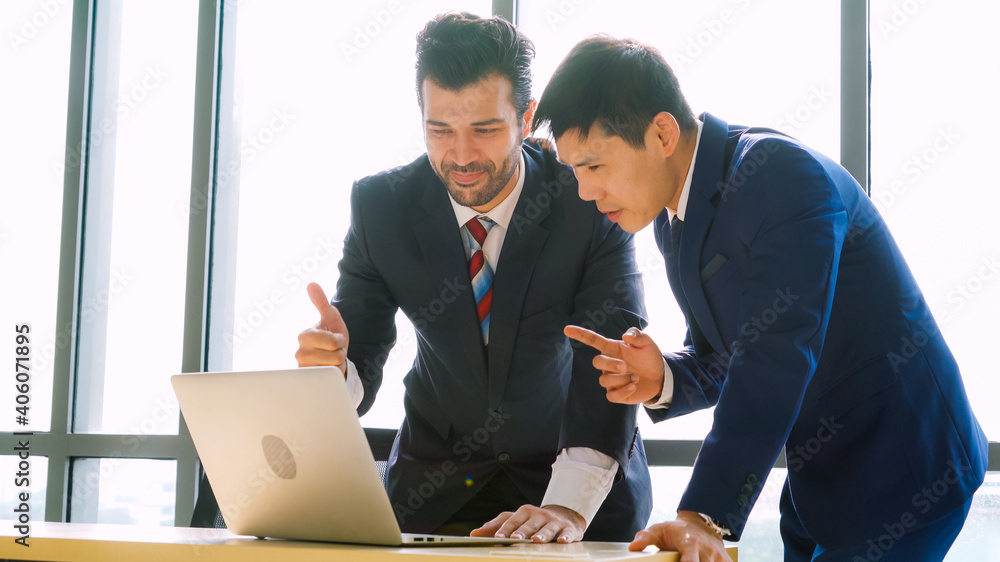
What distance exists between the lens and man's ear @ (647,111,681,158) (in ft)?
4.90

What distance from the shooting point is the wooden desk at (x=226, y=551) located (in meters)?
0.91

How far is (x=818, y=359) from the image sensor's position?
4.02ft

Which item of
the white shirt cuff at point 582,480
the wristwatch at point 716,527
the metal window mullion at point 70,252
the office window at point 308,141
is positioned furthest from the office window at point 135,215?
the wristwatch at point 716,527

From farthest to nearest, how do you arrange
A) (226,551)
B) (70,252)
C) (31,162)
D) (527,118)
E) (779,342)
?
(31,162)
(70,252)
(527,118)
(779,342)
(226,551)

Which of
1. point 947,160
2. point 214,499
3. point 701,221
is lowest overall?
point 214,499

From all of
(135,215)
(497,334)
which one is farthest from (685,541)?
(135,215)

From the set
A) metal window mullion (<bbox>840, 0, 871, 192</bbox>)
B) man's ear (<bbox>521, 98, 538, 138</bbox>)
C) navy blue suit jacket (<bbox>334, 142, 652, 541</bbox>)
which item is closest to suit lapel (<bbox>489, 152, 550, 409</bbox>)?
navy blue suit jacket (<bbox>334, 142, 652, 541</bbox>)

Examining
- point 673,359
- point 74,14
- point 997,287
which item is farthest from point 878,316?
point 74,14

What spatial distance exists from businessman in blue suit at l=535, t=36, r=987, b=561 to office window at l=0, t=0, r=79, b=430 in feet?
9.94

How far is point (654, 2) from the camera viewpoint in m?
3.10

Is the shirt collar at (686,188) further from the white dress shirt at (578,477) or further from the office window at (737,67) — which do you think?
the office window at (737,67)

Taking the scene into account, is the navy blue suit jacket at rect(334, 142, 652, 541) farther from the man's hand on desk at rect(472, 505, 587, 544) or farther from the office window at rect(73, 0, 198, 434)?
the office window at rect(73, 0, 198, 434)

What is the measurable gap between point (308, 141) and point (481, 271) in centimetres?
183

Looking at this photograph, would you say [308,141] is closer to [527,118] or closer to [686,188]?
[527,118]
